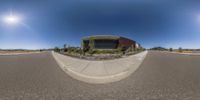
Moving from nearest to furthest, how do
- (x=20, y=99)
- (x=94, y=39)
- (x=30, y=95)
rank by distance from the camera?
(x=20, y=99), (x=30, y=95), (x=94, y=39)

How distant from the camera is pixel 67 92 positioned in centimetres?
458

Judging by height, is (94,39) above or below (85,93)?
above

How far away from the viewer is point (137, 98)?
3988mm

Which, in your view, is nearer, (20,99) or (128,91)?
(20,99)

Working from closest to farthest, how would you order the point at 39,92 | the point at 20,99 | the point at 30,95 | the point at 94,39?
the point at 20,99
the point at 30,95
the point at 39,92
the point at 94,39

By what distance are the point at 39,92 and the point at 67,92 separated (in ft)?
2.44

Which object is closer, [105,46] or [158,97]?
[158,97]

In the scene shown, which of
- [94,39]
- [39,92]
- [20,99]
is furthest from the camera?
[94,39]

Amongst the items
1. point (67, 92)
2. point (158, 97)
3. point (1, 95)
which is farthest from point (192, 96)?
point (1, 95)

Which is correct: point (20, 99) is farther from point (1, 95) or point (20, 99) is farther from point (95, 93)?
point (95, 93)

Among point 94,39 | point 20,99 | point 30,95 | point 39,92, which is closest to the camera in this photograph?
point 20,99

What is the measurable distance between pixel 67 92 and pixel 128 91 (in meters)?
1.66

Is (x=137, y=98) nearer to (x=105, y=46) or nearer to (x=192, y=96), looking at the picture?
(x=192, y=96)

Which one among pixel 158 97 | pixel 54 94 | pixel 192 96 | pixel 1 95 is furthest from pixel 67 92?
pixel 192 96
